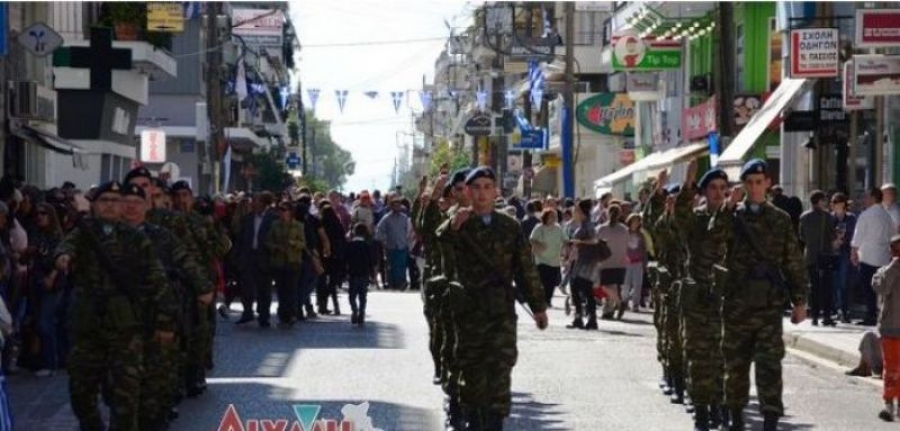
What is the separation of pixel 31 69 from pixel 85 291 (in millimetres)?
25548

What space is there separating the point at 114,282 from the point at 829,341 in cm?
1185

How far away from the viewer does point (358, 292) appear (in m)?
26.2

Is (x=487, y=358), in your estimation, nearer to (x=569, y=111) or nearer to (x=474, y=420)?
(x=474, y=420)

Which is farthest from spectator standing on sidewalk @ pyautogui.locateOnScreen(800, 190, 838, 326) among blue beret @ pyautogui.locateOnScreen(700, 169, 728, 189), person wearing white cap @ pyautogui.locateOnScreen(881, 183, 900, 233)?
blue beret @ pyautogui.locateOnScreen(700, 169, 728, 189)

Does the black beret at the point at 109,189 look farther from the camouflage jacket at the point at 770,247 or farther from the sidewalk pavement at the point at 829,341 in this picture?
the sidewalk pavement at the point at 829,341

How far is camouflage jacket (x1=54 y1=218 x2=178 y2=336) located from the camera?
1212cm

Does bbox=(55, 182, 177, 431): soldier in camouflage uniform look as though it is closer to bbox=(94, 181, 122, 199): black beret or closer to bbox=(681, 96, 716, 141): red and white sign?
bbox=(94, 181, 122, 199): black beret

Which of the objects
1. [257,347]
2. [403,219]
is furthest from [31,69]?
[257,347]

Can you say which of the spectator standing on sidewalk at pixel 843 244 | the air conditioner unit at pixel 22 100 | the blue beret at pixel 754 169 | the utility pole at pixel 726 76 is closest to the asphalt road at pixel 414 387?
the blue beret at pixel 754 169

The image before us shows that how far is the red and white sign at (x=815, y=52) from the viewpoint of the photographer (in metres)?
30.5

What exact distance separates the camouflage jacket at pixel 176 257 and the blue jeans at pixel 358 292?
1267 centimetres

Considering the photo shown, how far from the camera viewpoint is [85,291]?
1223cm

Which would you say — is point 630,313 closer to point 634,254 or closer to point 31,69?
point 634,254
